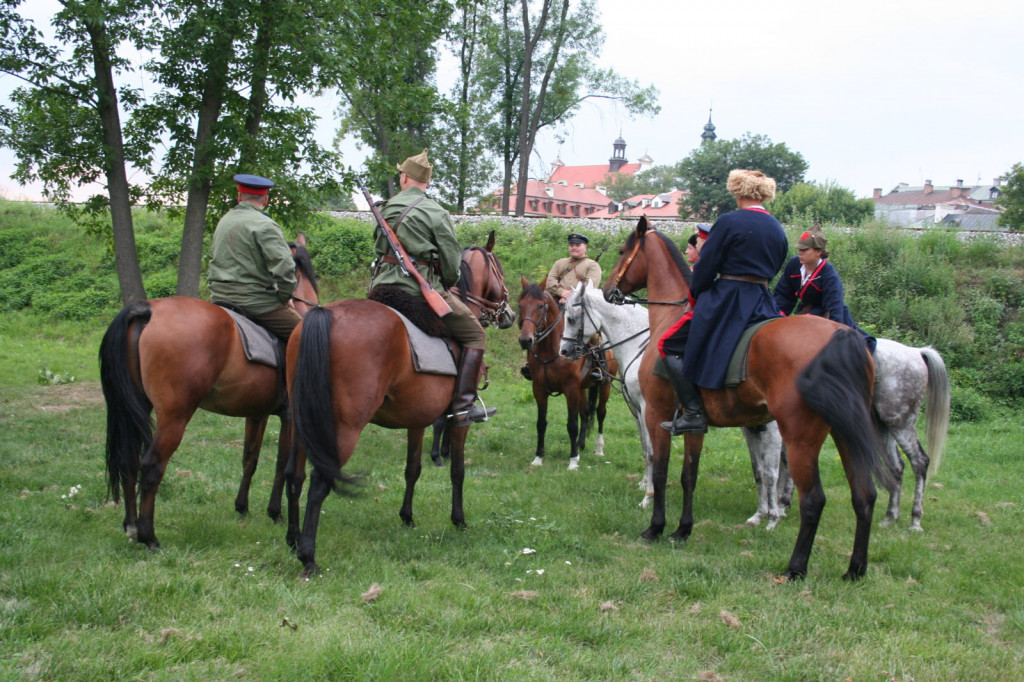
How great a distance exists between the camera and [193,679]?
3.46 m

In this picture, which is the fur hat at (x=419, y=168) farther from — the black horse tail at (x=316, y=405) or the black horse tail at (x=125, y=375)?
the black horse tail at (x=125, y=375)

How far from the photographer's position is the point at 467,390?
655cm

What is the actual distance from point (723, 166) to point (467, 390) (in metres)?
53.7

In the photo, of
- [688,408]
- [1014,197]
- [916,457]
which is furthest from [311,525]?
[1014,197]

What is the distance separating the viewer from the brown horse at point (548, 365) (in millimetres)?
10188

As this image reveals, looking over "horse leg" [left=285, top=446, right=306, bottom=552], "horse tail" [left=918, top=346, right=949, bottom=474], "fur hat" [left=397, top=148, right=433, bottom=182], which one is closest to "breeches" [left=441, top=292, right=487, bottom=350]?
"fur hat" [left=397, top=148, right=433, bottom=182]

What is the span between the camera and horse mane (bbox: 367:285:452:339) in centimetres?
613

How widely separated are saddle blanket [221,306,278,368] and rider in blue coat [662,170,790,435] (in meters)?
3.55

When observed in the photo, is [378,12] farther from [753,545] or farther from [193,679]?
[193,679]

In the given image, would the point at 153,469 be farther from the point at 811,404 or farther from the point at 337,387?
the point at 811,404

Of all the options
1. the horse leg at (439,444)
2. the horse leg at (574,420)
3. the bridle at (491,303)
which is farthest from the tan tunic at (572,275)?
the horse leg at (439,444)

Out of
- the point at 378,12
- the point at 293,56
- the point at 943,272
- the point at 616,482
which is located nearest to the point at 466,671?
the point at 616,482

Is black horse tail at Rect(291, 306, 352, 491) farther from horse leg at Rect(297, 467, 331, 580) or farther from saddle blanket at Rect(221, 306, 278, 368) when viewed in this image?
saddle blanket at Rect(221, 306, 278, 368)

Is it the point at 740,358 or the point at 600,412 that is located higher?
→ the point at 740,358
